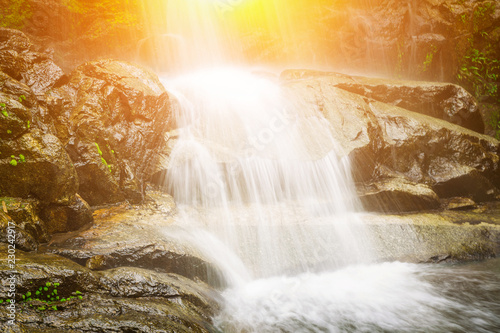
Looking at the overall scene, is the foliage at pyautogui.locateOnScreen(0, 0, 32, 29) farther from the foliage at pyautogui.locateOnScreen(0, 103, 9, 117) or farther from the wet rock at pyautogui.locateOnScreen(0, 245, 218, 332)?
the wet rock at pyautogui.locateOnScreen(0, 245, 218, 332)

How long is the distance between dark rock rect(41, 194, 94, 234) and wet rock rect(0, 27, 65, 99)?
112 inches

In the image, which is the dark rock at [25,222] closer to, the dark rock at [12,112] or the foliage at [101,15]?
the dark rock at [12,112]

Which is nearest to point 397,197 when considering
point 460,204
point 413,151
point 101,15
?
point 413,151

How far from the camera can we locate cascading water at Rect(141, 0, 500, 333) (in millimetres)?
4566

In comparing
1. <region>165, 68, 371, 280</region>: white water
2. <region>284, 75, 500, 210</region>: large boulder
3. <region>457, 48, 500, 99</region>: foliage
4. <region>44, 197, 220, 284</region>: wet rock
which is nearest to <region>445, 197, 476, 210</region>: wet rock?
<region>284, 75, 500, 210</region>: large boulder

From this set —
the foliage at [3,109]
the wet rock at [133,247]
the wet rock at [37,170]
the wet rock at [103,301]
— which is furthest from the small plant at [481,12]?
the foliage at [3,109]

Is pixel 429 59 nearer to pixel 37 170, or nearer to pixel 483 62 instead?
pixel 483 62

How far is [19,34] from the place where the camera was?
261 inches

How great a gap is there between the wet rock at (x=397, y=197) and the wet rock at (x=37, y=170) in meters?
6.44

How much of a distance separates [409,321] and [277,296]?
7.01 ft

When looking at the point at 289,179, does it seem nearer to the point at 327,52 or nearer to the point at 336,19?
the point at 327,52

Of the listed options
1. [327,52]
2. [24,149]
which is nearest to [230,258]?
[24,149]

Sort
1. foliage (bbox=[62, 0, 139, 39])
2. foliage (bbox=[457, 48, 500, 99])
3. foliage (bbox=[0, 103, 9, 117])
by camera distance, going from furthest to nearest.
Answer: foliage (bbox=[457, 48, 500, 99]) → foliage (bbox=[62, 0, 139, 39]) → foliage (bbox=[0, 103, 9, 117])

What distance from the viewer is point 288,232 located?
6137 mm
